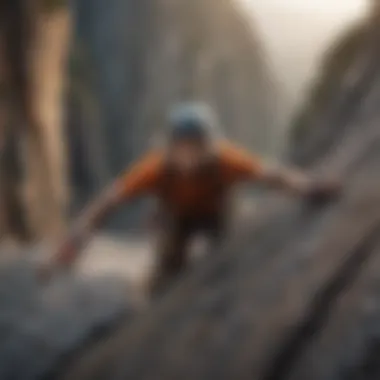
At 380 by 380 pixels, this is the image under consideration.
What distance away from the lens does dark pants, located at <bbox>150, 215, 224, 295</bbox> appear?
302cm

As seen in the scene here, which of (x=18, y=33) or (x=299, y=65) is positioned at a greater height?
(x=299, y=65)

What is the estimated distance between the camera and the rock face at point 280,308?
195cm

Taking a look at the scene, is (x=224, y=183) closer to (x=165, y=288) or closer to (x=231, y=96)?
(x=165, y=288)

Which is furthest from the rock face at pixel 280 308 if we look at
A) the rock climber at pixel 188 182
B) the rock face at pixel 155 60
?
the rock face at pixel 155 60

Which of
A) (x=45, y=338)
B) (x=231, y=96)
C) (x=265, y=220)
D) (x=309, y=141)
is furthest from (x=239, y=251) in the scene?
(x=231, y=96)

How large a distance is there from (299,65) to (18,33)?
9.20 metres

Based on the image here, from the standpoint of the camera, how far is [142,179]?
2.72 meters

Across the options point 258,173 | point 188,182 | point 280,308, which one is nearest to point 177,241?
point 188,182

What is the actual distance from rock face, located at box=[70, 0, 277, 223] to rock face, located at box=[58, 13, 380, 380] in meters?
7.37

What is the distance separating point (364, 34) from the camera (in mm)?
5016

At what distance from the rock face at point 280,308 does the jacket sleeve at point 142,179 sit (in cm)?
37

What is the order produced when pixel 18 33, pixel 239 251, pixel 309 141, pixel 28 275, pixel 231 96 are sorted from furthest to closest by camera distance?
pixel 231 96 → pixel 18 33 → pixel 309 141 → pixel 28 275 → pixel 239 251

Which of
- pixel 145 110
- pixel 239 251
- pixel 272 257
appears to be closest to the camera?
pixel 272 257

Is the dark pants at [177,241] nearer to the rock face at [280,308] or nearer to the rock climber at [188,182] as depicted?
the rock climber at [188,182]
